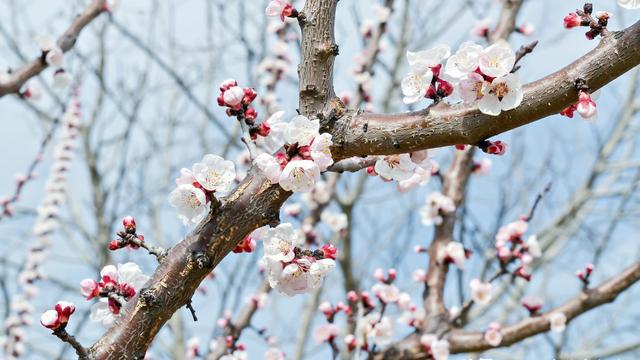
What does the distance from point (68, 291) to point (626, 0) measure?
7071 mm

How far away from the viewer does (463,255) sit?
142 inches

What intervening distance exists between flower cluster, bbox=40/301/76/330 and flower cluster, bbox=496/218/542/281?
8.64ft

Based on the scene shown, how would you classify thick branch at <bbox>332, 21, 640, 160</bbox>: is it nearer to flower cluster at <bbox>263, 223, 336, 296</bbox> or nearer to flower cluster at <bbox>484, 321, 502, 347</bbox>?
flower cluster at <bbox>263, 223, 336, 296</bbox>

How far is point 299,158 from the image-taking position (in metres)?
1.48

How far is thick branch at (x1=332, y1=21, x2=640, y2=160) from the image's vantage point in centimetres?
143

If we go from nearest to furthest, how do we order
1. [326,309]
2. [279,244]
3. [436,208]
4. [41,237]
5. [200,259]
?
1. [200,259]
2. [279,244]
3. [326,309]
4. [436,208]
5. [41,237]

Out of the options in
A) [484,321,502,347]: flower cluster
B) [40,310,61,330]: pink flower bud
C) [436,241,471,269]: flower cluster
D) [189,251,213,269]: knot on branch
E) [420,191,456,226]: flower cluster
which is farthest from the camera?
[420,191,456,226]: flower cluster

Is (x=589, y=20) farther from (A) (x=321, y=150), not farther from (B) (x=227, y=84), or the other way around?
(B) (x=227, y=84)

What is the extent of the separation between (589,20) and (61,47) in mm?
2738

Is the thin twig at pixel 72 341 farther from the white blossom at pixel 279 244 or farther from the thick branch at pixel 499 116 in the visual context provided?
the thick branch at pixel 499 116

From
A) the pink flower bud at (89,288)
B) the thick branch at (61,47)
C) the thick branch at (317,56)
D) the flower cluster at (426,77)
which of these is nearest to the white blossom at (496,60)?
the flower cluster at (426,77)

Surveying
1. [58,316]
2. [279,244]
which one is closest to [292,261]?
[279,244]

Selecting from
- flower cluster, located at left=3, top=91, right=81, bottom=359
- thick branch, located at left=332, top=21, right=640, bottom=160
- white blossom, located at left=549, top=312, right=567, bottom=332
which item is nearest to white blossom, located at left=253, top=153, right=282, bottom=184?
thick branch, located at left=332, top=21, right=640, bottom=160

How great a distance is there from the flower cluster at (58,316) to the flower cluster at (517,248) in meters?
2.63
